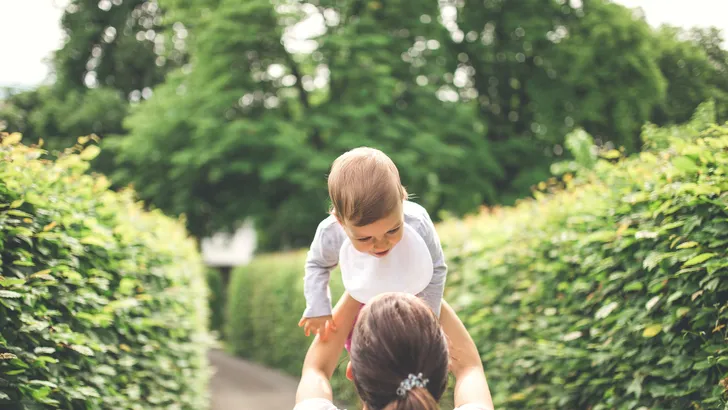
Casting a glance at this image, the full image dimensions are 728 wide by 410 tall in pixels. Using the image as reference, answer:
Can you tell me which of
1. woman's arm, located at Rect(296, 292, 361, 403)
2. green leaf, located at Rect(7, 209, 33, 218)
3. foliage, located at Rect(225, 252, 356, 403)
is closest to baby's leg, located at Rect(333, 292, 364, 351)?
woman's arm, located at Rect(296, 292, 361, 403)

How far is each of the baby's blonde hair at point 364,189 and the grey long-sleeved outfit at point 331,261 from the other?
308 mm

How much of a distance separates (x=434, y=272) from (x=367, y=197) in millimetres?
555

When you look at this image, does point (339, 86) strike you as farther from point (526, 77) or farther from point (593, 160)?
point (593, 160)

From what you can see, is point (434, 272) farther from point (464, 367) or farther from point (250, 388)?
point (250, 388)

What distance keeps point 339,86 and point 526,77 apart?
5111 mm

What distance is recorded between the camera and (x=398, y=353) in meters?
1.87

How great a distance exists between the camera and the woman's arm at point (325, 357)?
2285 millimetres

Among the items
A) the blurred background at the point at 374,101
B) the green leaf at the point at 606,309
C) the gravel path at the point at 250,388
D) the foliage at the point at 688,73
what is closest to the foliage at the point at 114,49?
the blurred background at the point at 374,101

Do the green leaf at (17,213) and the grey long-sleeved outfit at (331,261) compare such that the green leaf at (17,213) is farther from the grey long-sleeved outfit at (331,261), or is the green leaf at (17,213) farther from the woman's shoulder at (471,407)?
the woman's shoulder at (471,407)

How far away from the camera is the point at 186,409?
5.64m

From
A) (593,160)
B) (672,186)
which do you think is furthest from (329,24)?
(672,186)

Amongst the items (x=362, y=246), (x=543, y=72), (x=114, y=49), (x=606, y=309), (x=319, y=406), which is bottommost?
(x=606, y=309)

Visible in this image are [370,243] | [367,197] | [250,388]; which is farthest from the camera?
[250,388]

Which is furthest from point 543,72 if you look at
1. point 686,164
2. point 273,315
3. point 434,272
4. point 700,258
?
point 434,272
